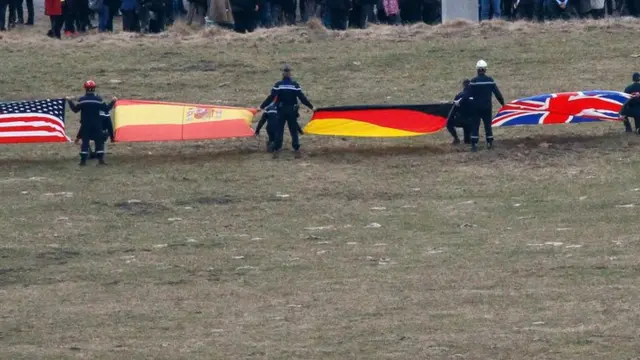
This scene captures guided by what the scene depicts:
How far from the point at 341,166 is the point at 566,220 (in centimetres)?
535

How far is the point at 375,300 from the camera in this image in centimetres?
2267

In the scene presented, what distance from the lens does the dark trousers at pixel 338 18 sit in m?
39.3

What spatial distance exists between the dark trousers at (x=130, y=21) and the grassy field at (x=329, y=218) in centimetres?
43

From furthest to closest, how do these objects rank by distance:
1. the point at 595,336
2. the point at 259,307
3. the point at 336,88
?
the point at 336,88
the point at 259,307
the point at 595,336

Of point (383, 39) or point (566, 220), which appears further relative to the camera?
point (383, 39)

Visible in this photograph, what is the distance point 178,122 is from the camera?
31531mm

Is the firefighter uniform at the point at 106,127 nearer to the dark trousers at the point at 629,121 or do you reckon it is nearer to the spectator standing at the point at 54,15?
the spectator standing at the point at 54,15

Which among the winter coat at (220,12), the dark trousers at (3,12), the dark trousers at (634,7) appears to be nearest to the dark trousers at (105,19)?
the dark trousers at (3,12)

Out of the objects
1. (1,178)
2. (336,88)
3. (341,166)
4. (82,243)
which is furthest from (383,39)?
(82,243)

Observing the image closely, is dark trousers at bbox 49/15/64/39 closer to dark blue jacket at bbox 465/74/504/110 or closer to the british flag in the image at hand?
the british flag

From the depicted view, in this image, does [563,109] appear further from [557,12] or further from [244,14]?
[244,14]

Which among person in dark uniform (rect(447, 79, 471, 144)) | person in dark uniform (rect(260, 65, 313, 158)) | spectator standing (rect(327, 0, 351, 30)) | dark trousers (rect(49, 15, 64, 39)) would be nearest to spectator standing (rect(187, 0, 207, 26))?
spectator standing (rect(327, 0, 351, 30))

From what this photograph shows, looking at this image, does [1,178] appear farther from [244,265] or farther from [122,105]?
[244,265]

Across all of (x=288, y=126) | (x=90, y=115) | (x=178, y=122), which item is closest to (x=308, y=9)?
(x=288, y=126)
